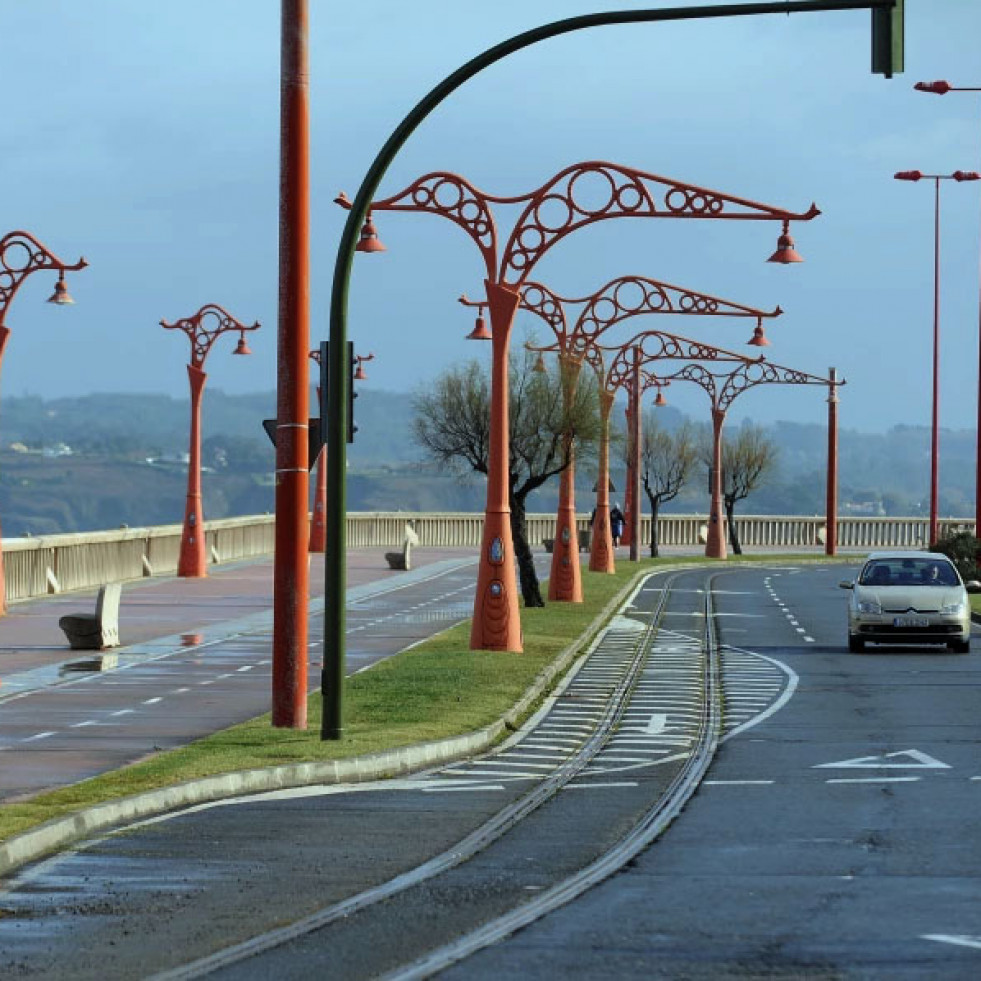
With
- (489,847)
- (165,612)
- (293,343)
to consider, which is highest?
(293,343)

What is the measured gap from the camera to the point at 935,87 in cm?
4950

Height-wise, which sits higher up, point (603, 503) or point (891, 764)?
point (603, 503)

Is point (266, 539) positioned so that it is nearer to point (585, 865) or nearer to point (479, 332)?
point (479, 332)

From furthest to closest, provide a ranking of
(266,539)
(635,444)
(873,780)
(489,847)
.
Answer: (266,539), (635,444), (873,780), (489,847)

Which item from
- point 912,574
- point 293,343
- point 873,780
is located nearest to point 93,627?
point 912,574

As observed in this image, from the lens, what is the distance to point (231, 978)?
10180 mm

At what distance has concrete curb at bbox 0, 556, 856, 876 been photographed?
14.6 m

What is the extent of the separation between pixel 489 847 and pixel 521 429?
3551 cm

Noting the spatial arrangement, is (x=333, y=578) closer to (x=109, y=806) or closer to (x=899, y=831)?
(x=109, y=806)

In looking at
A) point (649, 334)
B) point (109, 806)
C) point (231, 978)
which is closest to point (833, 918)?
point (231, 978)

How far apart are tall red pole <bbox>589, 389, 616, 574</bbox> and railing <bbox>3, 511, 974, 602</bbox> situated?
36.1ft

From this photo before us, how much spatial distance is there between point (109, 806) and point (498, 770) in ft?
16.4

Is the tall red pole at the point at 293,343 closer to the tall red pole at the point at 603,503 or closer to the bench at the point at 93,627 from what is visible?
the bench at the point at 93,627

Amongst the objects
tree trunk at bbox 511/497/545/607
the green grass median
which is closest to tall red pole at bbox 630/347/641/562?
tree trunk at bbox 511/497/545/607
